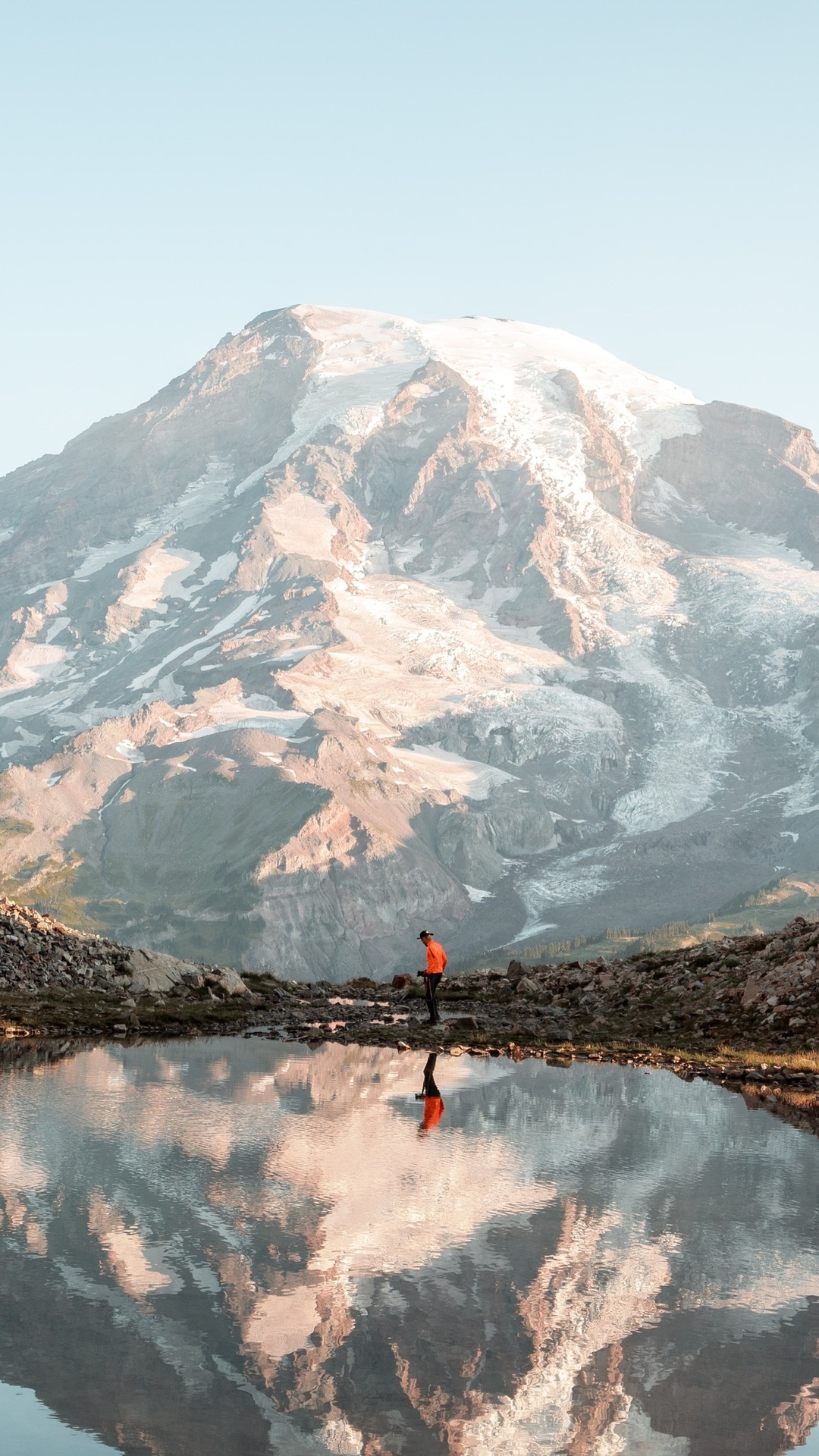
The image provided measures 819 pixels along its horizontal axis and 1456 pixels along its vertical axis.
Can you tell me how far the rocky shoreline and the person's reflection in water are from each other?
3.73 metres

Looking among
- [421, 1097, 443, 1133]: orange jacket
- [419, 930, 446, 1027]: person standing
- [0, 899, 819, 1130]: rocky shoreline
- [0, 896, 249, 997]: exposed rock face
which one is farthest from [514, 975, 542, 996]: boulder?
[421, 1097, 443, 1133]: orange jacket

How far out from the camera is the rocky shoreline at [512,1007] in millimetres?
32000

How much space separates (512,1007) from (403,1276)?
3030cm

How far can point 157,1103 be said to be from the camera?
2267 cm

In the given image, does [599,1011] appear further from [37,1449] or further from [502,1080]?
[37,1449]

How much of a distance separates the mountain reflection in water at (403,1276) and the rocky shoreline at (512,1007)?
6573mm

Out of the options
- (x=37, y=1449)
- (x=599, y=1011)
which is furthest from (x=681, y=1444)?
(x=599, y=1011)

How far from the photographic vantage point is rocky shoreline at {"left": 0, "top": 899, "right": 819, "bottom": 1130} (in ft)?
105

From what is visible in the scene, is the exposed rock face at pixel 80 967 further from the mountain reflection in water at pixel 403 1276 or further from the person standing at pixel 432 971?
the mountain reflection in water at pixel 403 1276

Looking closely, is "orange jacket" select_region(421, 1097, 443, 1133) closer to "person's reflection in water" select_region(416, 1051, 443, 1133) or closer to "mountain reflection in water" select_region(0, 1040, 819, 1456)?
"person's reflection in water" select_region(416, 1051, 443, 1133)

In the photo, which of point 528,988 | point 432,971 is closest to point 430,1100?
point 432,971

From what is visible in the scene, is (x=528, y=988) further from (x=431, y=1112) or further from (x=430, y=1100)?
(x=431, y=1112)

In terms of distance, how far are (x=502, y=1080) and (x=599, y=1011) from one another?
47.7ft

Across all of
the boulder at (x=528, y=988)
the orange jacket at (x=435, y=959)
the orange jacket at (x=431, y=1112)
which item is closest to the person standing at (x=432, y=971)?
the orange jacket at (x=435, y=959)
